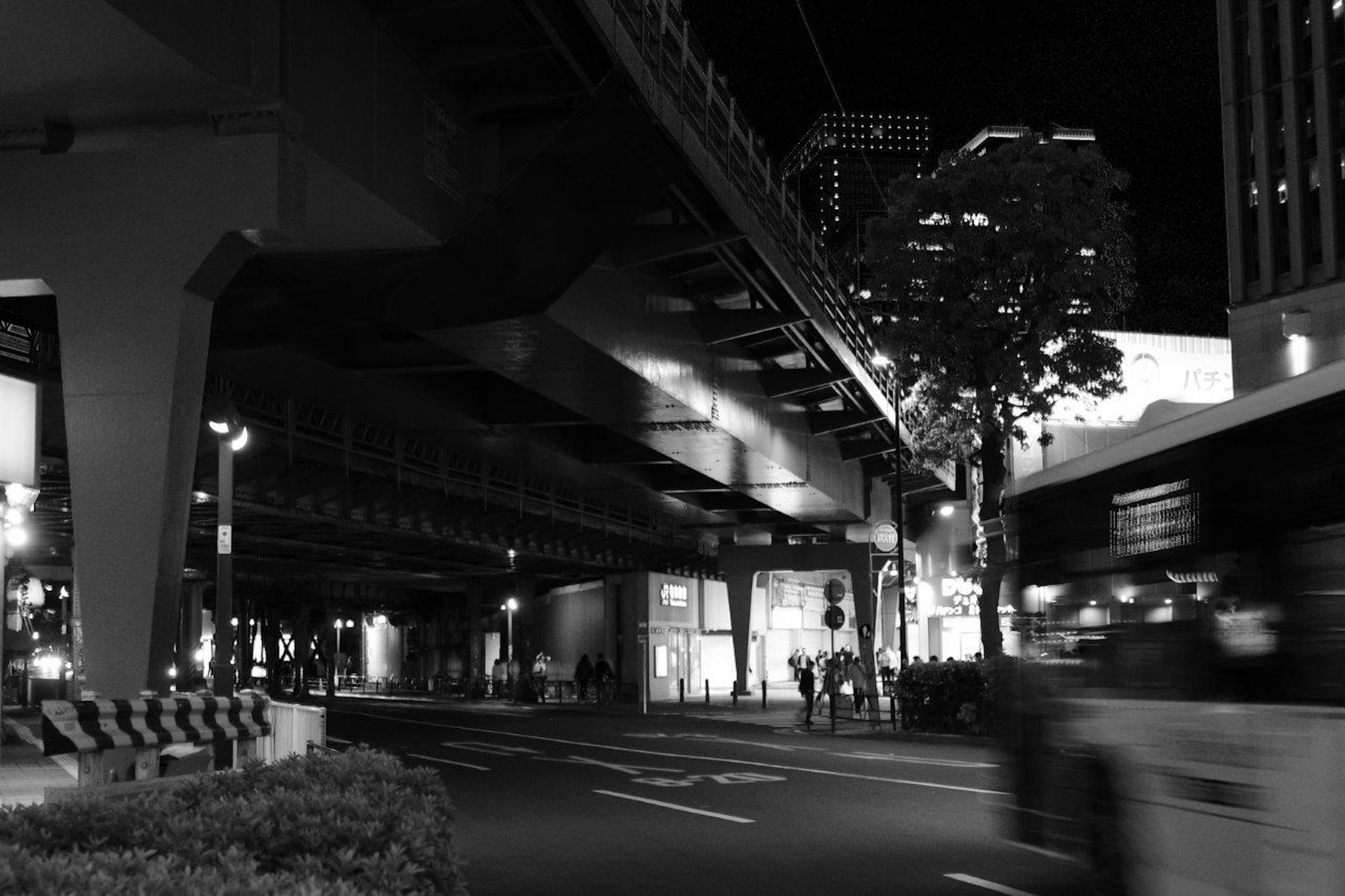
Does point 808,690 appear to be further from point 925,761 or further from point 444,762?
point 444,762

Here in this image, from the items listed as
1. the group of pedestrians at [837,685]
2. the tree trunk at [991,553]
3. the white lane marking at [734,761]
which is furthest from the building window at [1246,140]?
the white lane marking at [734,761]

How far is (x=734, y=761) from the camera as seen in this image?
24734mm

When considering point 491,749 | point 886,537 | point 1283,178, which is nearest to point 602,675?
point 886,537

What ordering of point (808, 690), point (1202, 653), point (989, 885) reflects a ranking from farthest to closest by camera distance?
point (808, 690) → point (989, 885) → point (1202, 653)

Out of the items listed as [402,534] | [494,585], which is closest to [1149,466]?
[402,534]

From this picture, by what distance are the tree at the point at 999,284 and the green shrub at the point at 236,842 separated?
81.2 feet

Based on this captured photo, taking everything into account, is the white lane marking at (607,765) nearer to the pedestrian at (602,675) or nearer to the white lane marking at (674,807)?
the white lane marking at (674,807)

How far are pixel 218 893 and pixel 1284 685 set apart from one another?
587 cm

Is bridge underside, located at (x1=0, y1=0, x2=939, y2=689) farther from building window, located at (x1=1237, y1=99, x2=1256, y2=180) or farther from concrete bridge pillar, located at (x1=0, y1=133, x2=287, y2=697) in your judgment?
building window, located at (x1=1237, y1=99, x2=1256, y2=180)

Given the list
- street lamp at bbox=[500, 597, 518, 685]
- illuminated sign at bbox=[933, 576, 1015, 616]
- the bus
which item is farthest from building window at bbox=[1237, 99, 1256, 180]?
the bus

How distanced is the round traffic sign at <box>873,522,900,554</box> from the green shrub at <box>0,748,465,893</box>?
3279 cm

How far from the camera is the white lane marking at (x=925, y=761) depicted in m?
22.8

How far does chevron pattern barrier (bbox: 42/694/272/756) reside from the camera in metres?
11.4

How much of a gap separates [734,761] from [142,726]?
13849 millimetres
